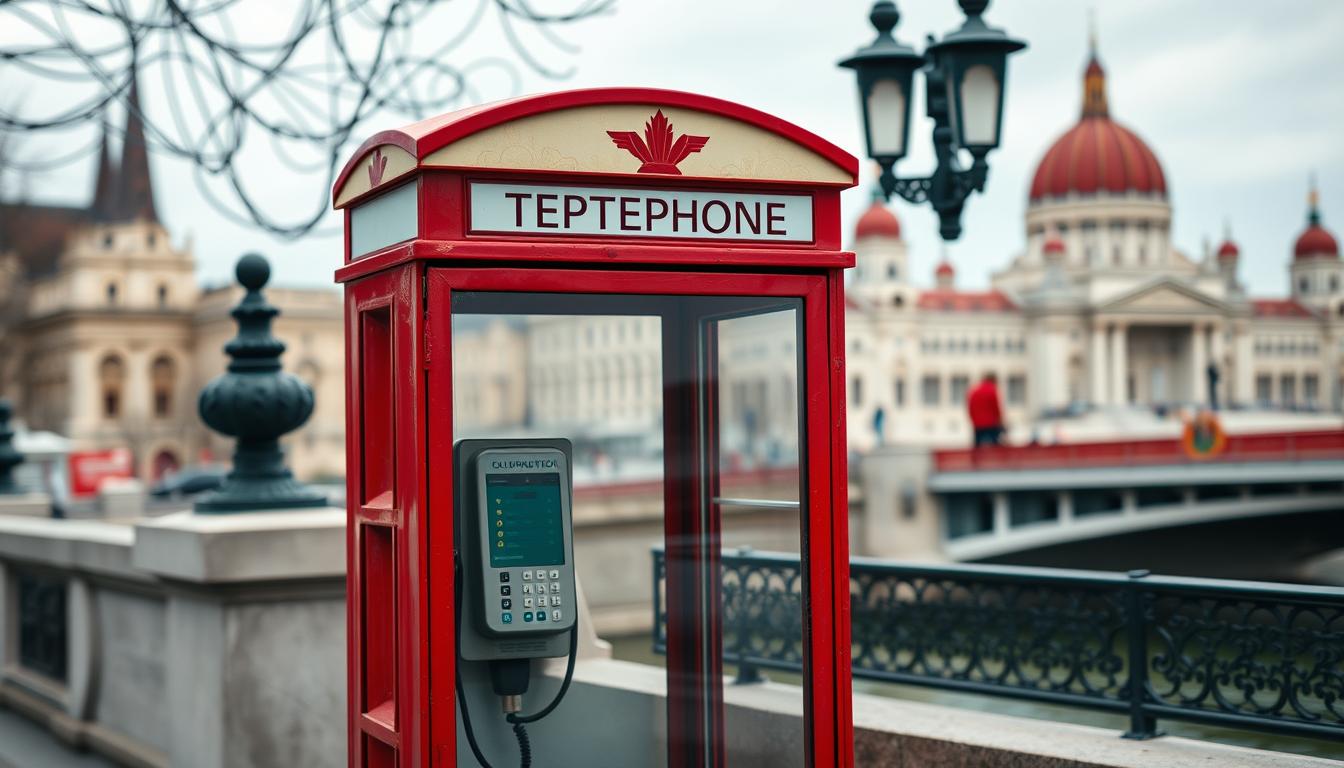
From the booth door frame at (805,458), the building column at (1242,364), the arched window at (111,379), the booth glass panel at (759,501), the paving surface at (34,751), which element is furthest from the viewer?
the building column at (1242,364)

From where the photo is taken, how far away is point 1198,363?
332 ft

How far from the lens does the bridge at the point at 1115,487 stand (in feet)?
115

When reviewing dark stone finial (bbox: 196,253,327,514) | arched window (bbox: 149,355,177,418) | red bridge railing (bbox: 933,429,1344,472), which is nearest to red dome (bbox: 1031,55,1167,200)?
arched window (bbox: 149,355,177,418)

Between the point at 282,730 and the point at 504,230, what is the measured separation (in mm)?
2789

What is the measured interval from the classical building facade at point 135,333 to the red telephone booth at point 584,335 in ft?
262

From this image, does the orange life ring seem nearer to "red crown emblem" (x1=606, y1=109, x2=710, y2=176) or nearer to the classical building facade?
"red crown emblem" (x1=606, y1=109, x2=710, y2=176)

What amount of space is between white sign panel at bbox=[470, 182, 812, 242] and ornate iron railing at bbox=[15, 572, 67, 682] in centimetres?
495

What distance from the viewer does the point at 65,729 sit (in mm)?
6859

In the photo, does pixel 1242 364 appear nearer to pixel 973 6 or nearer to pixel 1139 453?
pixel 1139 453

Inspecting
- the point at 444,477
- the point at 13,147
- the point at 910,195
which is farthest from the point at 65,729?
the point at 13,147

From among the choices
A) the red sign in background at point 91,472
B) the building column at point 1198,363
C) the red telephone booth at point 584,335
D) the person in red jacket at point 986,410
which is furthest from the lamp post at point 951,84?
the building column at point 1198,363

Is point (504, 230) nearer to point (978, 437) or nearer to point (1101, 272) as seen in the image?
point (978, 437)

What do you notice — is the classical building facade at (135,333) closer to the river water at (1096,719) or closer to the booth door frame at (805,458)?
the river water at (1096,719)

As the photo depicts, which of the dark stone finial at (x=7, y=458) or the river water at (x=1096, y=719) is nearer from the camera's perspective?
the river water at (x=1096, y=719)
